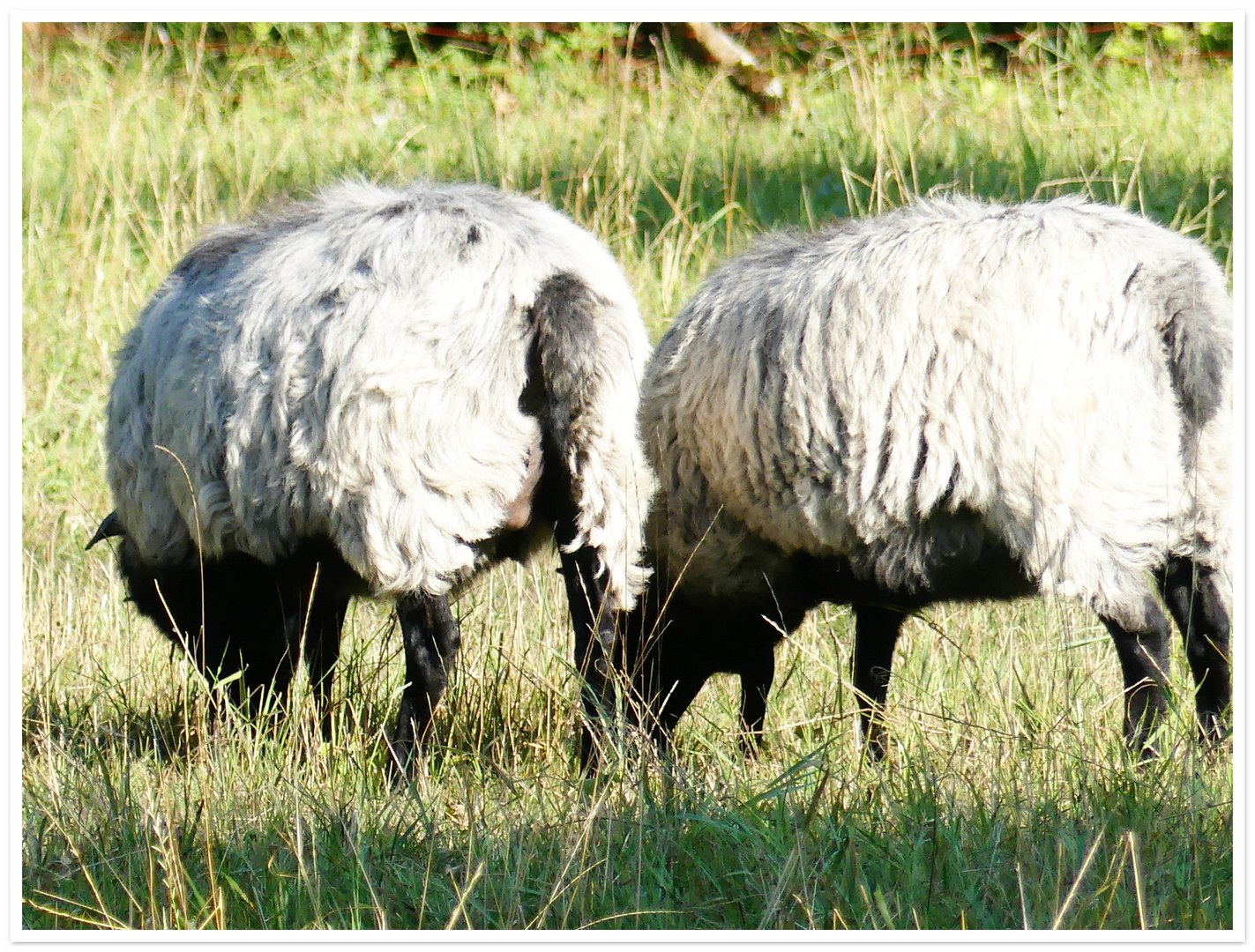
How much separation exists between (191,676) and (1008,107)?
621 centimetres

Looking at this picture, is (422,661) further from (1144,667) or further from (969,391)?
(1144,667)

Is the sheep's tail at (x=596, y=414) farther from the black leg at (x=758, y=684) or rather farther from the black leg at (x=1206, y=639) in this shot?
the black leg at (x=1206, y=639)

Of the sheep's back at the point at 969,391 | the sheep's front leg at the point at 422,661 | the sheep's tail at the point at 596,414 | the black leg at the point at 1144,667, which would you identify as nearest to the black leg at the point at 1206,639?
the black leg at the point at 1144,667

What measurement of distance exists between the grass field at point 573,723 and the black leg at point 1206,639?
0.22 metres

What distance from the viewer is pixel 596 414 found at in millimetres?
3596

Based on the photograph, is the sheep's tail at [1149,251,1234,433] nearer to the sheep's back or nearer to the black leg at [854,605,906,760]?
the sheep's back

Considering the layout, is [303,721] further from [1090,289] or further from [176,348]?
[1090,289]

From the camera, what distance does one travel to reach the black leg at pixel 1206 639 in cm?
382

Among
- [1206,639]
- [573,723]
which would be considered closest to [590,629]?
[573,723]

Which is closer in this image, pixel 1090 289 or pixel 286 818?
pixel 286 818

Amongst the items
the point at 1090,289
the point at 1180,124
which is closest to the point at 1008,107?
the point at 1180,124

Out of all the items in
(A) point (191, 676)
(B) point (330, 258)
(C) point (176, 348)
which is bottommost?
(A) point (191, 676)
